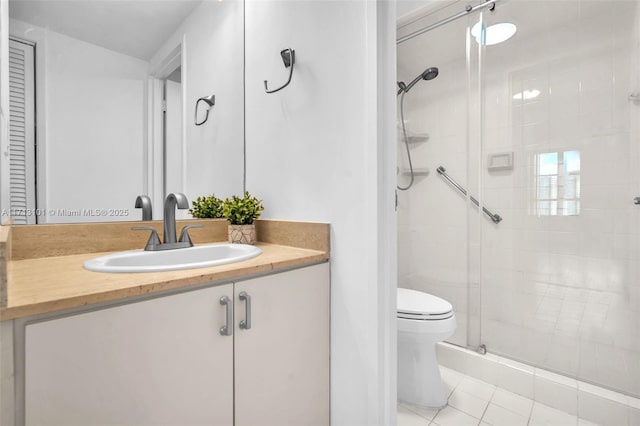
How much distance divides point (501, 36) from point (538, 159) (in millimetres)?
775

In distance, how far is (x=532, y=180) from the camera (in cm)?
186

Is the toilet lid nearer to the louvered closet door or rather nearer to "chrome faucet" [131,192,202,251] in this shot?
"chrome faucet" [131,192,202,251]

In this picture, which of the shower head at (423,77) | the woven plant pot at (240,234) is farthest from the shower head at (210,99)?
the shower head at (423,77)

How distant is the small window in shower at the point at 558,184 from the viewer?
5.68ft

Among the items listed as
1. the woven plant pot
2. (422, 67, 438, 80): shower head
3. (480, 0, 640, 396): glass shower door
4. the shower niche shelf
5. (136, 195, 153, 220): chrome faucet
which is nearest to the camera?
(136, 195, 153, 220): chrome faucet

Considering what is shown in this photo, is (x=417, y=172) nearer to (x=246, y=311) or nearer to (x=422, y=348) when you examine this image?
(x=422, y=348)

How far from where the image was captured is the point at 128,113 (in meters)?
1.18

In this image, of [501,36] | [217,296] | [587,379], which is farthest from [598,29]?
[217,296]

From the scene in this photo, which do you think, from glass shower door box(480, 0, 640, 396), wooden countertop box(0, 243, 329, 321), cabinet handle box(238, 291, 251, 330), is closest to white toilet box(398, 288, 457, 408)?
glass shower door box(480, 0, 640, 396)

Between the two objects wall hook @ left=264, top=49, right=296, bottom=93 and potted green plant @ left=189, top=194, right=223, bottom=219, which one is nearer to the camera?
wall hook @ left=264, top=49, right=296, bottom=93

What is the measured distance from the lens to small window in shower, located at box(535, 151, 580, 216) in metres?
1.73

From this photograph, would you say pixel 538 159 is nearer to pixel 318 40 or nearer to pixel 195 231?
pixel 318 40

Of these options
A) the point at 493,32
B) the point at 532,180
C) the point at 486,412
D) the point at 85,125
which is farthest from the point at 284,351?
the point at 493,32

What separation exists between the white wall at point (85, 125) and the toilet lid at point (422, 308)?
1255mm
